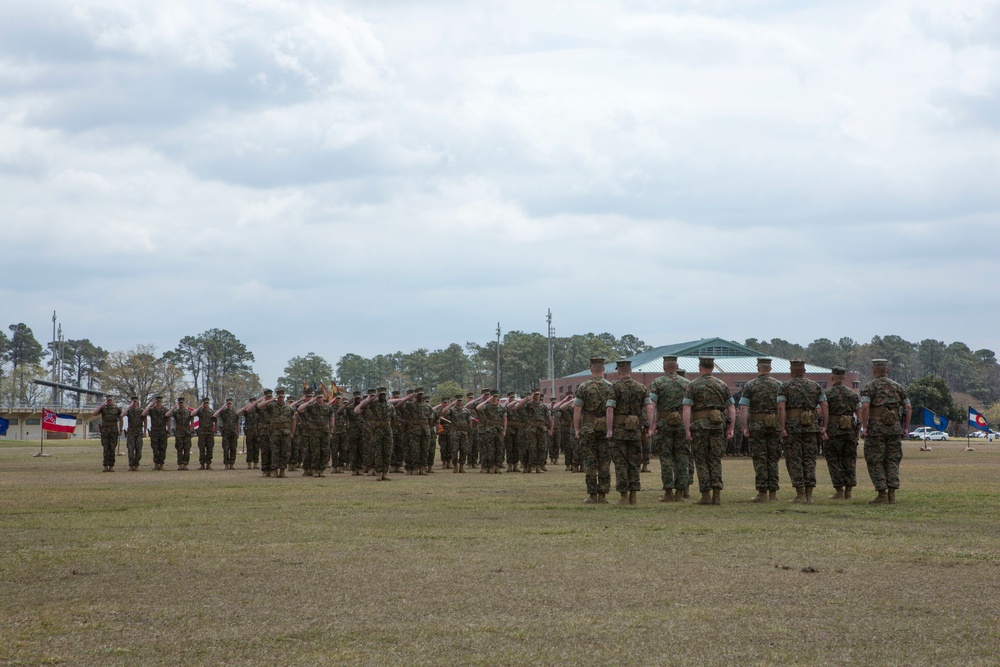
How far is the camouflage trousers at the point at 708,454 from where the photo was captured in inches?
622

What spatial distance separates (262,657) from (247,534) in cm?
616

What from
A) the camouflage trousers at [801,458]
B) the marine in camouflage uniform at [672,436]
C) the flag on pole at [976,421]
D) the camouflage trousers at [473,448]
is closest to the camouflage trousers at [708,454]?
the marine in camouflage uniform at [672,436]

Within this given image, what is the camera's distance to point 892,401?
16.0 meters

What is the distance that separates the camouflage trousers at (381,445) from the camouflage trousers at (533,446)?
535cm

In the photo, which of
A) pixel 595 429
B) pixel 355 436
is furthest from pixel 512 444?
pixel 595 429

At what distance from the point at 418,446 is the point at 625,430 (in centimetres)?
1238

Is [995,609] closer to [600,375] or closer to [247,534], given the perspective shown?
[247,534]

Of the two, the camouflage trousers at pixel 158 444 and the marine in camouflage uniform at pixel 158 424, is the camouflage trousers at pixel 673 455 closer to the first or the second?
the marine in camouflage uniform at pixel 158 424

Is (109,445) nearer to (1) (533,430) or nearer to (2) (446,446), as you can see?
(2) (446,446)

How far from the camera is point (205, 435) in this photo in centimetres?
3192

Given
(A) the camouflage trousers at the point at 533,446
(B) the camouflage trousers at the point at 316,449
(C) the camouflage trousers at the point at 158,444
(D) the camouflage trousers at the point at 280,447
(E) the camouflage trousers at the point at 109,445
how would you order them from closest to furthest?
(D) the camouflage trousers at the point at 280,447 → (B) the camouflage trousers at the point at 316,449 → (E) the camouflage trousers at the point at 109,445 → (A) the camouflage trousers at the point at 533,446 → (C) the camouflage trousers at the point at 158,444

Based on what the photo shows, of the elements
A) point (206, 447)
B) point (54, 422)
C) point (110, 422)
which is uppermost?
point (54, 422)

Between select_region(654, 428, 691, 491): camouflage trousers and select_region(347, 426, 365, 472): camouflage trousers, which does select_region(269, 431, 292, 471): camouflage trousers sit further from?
select_region(654, 428, 691, 491): camouflage trousers

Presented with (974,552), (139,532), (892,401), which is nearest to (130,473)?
(139,532)
